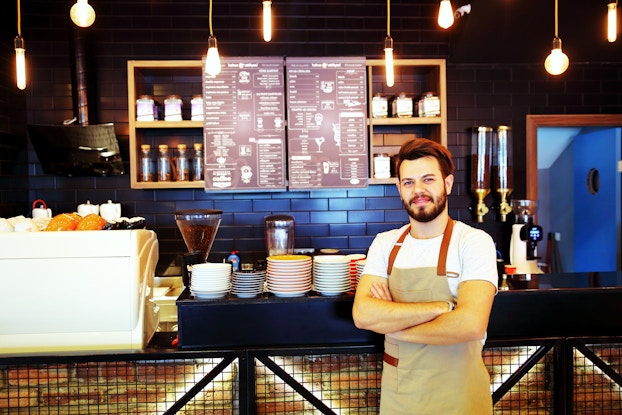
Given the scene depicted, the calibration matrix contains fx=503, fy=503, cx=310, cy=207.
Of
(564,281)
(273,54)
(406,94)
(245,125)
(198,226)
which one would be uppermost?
(273,54)

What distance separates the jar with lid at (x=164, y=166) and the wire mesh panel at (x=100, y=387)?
6.23 feet

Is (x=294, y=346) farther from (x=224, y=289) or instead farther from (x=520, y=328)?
(x=520, y=328)

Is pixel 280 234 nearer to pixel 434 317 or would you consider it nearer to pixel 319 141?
pixel 319 141

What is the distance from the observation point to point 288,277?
2.10 meters

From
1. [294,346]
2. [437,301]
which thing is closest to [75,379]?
[294,346]

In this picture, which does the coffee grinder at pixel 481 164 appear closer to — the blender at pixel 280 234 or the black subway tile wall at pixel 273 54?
the black subway tile wall at pixel 273 54

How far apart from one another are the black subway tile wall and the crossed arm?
2354 mm

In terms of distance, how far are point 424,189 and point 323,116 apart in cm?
217

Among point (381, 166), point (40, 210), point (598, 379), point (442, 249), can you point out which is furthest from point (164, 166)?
point (598, 379)

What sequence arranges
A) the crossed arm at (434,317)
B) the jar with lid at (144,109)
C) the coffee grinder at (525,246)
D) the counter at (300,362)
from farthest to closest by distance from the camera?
the jar with lid at (144,109), the coffee grinder at (525,246), the counter at (300,362), the crossed arm at (434,317)

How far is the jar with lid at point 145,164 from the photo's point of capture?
12.3 ft

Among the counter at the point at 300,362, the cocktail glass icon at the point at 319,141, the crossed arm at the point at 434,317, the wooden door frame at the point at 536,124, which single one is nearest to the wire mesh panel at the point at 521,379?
the counter at the point at 300,362

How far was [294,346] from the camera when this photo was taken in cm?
211

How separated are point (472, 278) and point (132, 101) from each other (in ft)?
9.52
